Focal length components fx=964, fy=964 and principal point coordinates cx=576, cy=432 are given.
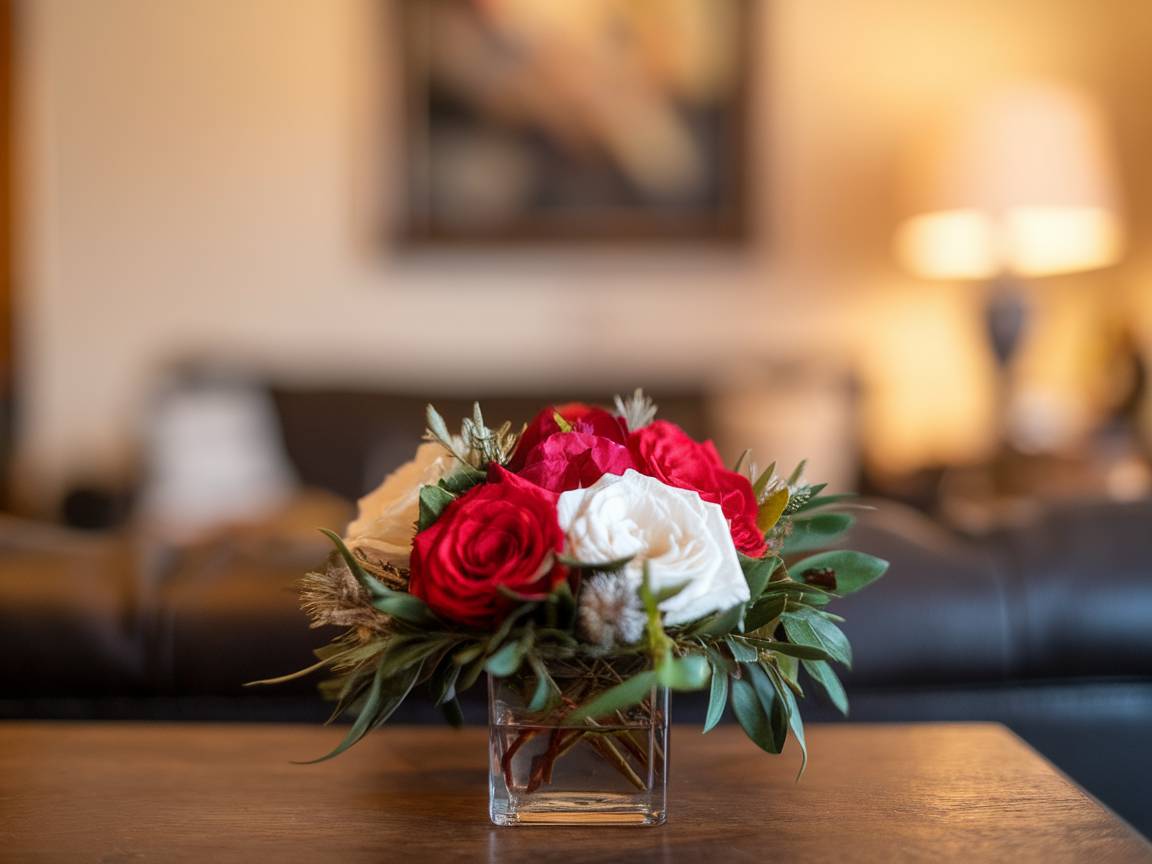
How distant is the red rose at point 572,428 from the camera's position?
589 mm

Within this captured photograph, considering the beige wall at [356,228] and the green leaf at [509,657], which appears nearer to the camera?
the green leaf at [509,657]

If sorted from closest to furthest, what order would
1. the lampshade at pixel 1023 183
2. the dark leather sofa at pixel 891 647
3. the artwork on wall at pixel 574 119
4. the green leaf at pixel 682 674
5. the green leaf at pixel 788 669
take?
1. the green leaf at pixel 682 674
2. the green leaf at pixel 788 669
3. the dark leather sofa at pixel 891 647
4. the lampshade at pixel 1023 183
5. the artwork on wall at pixel 574 119

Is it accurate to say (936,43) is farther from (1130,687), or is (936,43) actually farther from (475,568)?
(475,568)

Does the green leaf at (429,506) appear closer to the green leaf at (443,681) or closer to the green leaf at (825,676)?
the green leaf at (443,681)

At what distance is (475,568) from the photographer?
1.66 feet

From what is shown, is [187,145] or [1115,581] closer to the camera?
[1115,581]

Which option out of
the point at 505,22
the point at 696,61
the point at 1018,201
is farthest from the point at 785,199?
the point at 505,22

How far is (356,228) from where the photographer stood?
3.23 metres

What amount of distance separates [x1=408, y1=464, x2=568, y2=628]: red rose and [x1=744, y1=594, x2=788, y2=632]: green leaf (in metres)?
0.12

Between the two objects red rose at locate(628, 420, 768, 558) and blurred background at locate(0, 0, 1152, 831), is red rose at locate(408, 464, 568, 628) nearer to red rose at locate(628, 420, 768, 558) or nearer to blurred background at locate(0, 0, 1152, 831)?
A: red rose at locate(628, 420, 768, 558)

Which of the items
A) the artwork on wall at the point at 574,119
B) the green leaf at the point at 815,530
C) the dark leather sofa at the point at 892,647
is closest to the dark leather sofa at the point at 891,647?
the dark leather sofa at the point at 892,647

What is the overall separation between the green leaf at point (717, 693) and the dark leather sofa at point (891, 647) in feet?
0.74

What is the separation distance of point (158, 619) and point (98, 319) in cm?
284

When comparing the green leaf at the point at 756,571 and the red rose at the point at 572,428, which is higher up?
the red rose at the point at 572,428
